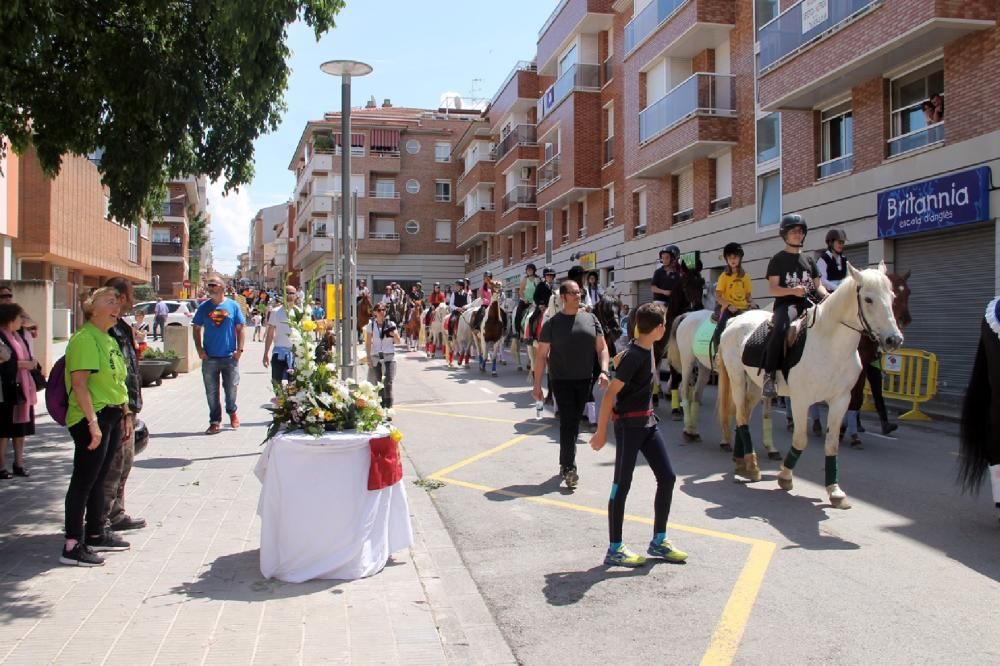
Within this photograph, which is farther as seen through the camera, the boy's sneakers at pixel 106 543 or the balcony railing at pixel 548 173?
the balcony railing at pixel 548 173

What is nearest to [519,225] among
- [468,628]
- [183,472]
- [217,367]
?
[217,367]

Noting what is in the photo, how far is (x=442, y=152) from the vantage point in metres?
62.0

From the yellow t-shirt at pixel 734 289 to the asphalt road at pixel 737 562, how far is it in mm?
1799

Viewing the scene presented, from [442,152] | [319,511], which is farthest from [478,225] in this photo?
[319,511]

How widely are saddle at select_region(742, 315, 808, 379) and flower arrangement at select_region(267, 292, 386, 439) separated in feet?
12.7

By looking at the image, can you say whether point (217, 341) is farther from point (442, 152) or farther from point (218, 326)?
point (442, 152)

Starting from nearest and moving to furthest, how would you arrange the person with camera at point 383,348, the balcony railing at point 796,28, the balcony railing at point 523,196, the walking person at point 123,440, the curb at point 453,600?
the curb at point 453,600
the walking person at point 123,440
the person with camera at point 383,348
the balcony railing at point 796,28
the balcony railing at point 523,196

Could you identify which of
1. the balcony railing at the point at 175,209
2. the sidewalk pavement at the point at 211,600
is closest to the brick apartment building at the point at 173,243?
the balcony railing at the point at 175,209

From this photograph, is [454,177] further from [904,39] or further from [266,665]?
[266,665]

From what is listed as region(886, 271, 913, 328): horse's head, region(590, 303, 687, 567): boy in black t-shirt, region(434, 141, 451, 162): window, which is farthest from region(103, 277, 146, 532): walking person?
region(434, 141, 451, 162): window

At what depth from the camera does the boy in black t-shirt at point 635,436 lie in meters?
5.51

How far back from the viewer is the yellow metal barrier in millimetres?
13094

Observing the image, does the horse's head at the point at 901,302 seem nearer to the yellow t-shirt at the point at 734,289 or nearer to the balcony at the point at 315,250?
the yellow t-shirt at the point at 734,289

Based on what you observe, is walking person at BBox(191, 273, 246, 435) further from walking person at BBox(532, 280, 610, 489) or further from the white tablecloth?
the white tablecloth
